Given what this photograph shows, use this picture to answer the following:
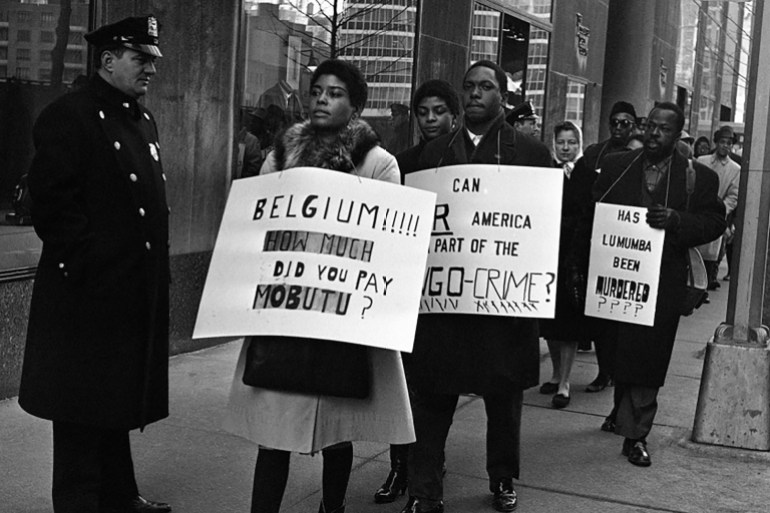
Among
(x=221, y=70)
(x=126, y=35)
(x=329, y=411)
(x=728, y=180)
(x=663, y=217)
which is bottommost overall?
(x=329, y=411)

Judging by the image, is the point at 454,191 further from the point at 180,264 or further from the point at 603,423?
the point at 180,264

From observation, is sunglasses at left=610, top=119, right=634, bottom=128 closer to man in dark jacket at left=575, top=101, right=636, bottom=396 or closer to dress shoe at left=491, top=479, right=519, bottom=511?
man in dark jacket at left=575, top=101, right=636, bottom=396

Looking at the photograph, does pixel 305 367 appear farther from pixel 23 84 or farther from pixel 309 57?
pixel 309 57

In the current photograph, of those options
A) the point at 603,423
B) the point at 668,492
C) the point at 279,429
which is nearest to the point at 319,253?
the point at 279,429

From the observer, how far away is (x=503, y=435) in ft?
16.7

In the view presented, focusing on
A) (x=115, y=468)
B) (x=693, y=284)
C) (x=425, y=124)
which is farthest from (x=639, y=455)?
(x=115, y=468)

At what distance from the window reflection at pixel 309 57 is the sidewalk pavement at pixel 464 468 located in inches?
98.2

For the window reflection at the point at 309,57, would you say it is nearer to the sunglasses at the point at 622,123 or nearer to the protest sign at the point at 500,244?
the sunglasses at the point at 622,123

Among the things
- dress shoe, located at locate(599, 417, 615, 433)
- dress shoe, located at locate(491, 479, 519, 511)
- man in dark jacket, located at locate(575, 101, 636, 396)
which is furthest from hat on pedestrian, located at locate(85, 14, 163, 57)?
dress shoe, located at locate(599, 417, 615, 433)

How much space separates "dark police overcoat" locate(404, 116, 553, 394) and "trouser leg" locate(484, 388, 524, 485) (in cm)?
19

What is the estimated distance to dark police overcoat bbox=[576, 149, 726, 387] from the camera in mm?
5977

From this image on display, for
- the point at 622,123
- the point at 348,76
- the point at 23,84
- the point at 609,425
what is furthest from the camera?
the point at 622,123

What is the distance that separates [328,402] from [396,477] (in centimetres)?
142

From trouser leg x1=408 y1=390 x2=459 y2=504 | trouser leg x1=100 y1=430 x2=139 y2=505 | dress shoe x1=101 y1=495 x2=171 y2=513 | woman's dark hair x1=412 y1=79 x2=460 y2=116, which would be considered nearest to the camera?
trouser leg x1=100 y1=430 x2=139 y2=505
